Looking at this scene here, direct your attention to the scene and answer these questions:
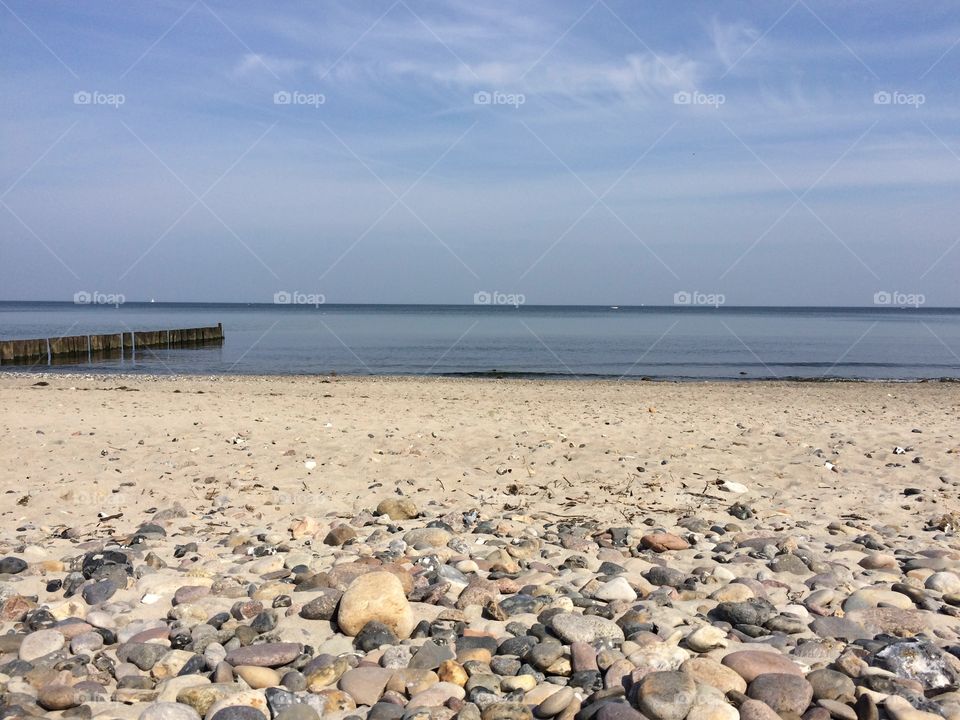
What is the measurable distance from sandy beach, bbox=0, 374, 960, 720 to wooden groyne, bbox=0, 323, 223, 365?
76.8 ft

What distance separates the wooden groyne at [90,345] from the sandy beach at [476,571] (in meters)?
23.4

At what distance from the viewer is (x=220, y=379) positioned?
907 inches

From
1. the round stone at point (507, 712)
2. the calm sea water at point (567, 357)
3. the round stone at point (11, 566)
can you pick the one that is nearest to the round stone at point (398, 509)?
the round stone at point (11, 566)

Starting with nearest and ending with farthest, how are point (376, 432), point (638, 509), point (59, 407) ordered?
point (638, 509)
point (376, 432)
point (59, 407)

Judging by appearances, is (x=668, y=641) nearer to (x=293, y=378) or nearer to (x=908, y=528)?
(x=908, y=528)

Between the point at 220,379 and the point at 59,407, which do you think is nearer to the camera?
the point at 59,407

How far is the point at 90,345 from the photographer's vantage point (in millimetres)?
34625

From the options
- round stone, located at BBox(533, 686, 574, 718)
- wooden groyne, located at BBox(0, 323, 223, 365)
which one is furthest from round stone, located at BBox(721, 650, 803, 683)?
wooden groyne, located at BBox(0, 323, 223, 365)

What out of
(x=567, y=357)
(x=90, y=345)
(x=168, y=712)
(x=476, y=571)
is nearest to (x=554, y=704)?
(x=168, y=712)

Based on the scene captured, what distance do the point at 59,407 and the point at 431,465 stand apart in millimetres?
7673

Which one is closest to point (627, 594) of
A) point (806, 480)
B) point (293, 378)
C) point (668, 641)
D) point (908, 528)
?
point (668, 641)

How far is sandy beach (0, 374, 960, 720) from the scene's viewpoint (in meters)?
3.27

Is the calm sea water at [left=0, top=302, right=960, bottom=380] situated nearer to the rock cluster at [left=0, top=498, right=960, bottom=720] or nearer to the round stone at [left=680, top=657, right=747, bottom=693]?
the rock cluster at [left=0, top=498, right=960, bottom=720]

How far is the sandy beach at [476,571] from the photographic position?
327cm
